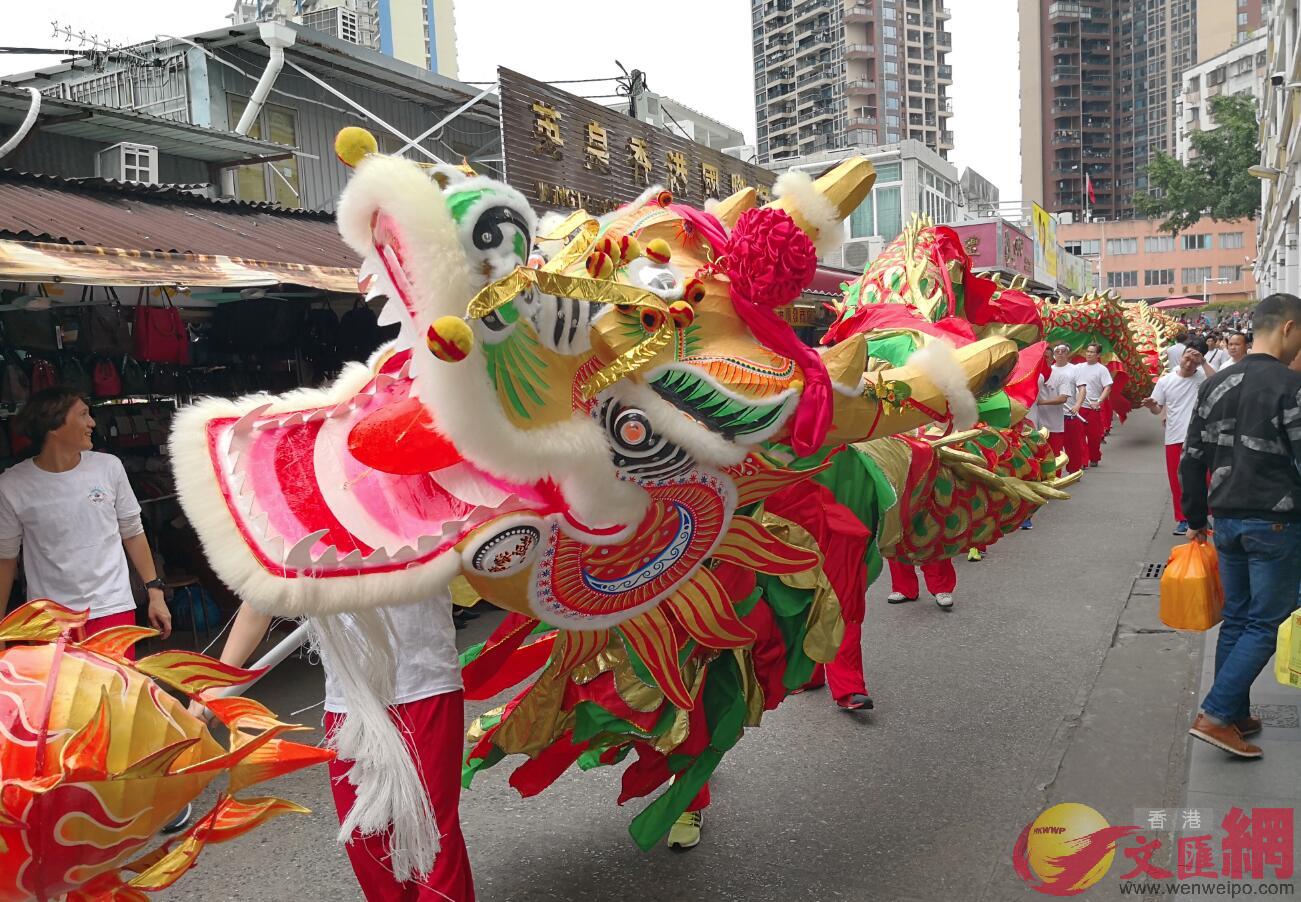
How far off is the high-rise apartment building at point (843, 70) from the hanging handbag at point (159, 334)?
78086 mm

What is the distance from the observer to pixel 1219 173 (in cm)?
4300

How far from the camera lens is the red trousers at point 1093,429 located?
431 inches

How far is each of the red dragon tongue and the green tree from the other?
Result: 1870 inches

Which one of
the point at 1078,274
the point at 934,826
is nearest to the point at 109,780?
the point at 934,826

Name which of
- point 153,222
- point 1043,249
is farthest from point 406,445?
point 1043,249

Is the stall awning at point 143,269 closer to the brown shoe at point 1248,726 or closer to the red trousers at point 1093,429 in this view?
the brown shoe at point 1248,726

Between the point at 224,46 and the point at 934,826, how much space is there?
8.78 meters

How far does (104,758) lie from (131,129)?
736 centimetres

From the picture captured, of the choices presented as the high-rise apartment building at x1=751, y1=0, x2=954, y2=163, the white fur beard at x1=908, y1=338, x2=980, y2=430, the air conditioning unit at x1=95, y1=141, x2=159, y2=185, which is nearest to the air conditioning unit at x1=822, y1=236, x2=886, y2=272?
the air conditioning unit at x1=95, y1=141, x2=159, y2=185

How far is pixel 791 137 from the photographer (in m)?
84.6

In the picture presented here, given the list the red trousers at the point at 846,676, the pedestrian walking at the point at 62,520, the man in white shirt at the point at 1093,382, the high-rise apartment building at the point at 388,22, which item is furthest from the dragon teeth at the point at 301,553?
the high-rise apartment building at the point at 388,22

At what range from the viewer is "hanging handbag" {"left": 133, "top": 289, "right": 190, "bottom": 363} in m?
5.73

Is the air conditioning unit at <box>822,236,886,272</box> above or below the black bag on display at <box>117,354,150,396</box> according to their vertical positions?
above

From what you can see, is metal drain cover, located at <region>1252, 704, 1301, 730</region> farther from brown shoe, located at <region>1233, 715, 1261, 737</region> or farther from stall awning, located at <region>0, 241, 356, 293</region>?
stall awning, located at <region>0, 241, 356, 293</region>
